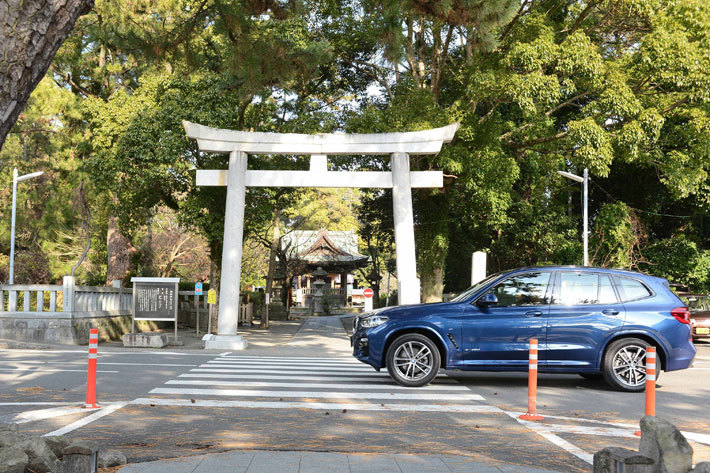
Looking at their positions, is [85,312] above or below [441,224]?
below

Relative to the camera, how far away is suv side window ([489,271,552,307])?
10.7 m

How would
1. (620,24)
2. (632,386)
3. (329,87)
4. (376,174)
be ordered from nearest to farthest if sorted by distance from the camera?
(632,386) < (376,174) < (620,24) < (329,87)

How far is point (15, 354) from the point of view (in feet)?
51.0

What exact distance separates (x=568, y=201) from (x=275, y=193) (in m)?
16.4

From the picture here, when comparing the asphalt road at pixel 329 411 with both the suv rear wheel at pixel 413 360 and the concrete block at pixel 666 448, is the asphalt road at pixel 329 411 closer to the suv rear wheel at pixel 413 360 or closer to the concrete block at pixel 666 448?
the suv rear wheel at pixel 413 360

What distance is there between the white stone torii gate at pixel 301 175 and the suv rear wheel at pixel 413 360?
893cm

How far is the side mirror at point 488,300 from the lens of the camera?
1020 centimetres

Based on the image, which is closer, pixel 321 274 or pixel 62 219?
pixel 62 219

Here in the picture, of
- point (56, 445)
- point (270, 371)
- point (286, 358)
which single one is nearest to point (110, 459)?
point (56, 445)

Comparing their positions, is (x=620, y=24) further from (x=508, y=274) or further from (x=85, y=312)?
(x=85, y=312)

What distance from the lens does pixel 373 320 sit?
10.7 metres

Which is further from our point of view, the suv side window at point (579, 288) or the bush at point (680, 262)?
the bush at point (680, 262)

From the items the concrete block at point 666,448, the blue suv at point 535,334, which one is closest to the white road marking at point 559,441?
the concrete block at point 666,448

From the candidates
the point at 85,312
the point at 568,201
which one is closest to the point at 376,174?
the point at 85,312
